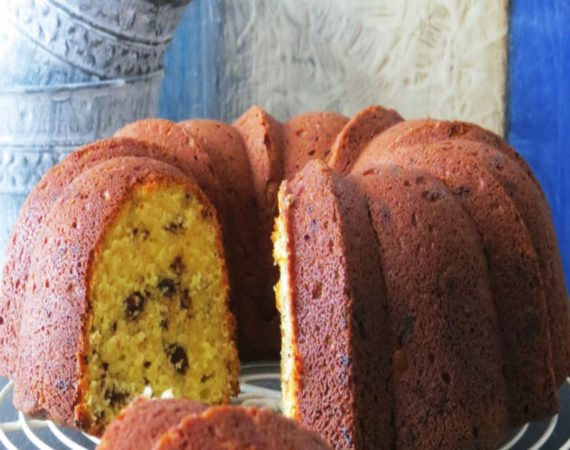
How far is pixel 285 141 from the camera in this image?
292cm

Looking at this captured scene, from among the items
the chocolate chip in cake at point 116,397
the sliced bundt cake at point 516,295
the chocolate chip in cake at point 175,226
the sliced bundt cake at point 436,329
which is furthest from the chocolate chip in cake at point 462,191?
the chocolate chip in cake at point 116,397

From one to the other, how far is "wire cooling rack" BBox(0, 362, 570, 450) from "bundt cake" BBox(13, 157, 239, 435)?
10 cm

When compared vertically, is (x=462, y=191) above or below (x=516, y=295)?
above

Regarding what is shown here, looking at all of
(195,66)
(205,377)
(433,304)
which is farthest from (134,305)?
(195,66)

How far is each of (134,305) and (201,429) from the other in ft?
3.06

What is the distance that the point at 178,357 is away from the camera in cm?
241

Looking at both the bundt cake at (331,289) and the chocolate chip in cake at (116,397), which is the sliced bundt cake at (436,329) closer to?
the bundt cake at (331,289)

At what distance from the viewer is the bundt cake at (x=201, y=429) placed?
4.58 feet

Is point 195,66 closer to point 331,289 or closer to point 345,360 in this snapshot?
point 331,289

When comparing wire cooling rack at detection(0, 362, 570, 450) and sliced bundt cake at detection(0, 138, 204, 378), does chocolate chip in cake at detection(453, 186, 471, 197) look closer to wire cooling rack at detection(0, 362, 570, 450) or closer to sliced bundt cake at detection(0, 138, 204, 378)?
wire cooling rack at detection(0, 362, 570, 450)

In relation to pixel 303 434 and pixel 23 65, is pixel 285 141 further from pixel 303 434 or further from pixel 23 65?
pixel 303 434

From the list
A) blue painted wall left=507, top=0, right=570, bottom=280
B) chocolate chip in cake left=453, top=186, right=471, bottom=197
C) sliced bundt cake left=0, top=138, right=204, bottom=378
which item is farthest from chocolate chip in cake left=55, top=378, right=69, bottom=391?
blue painted wall left=507, top=0, right=570, bottom=280

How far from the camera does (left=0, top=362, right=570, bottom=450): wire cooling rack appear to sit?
229cm

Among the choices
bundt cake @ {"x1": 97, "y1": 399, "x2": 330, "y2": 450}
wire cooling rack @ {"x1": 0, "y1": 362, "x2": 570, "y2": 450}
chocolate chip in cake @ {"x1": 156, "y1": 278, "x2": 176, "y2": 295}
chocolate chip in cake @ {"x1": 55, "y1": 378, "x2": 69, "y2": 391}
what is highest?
chocolate chip in cake @ {"x1": 156, "y1": 278, "x2": 176, "y2": 295}
